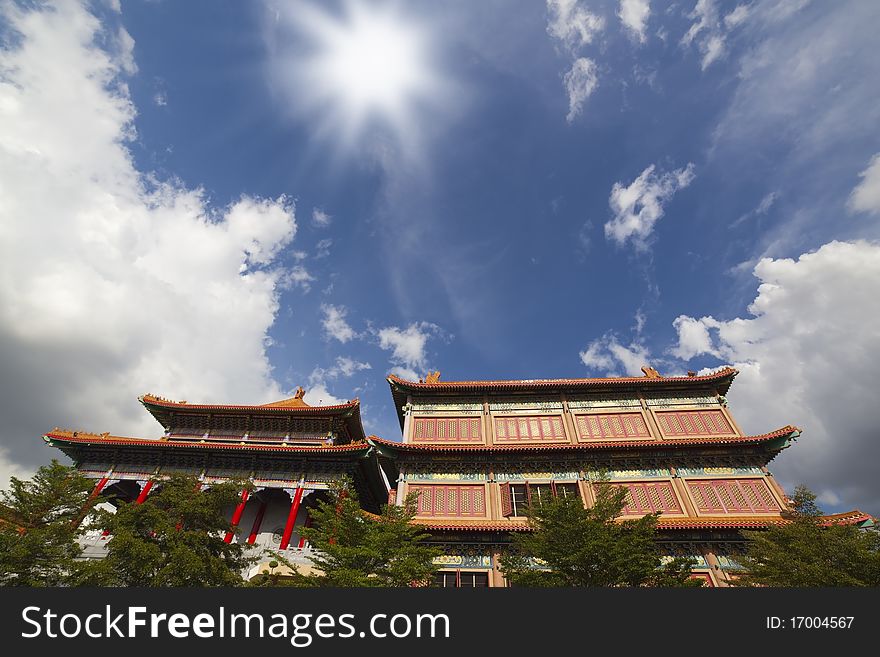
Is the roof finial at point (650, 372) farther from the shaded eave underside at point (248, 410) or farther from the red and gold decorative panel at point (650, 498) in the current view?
the shaded eave underside at point (248, 410)

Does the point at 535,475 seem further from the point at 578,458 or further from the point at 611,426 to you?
the point at 611,426

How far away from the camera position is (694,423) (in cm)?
2131

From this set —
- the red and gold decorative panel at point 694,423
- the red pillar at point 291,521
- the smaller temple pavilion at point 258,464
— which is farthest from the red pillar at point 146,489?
the red and gold decorative panel at point 694,423

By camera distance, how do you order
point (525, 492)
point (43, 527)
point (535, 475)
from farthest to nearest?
Answer: point (535, 475)
point (525, 492)
point (43, 527)

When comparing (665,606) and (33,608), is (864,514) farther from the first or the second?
(33,608)

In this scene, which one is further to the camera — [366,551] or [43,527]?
[43,527]

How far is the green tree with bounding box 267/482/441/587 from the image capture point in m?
10.8

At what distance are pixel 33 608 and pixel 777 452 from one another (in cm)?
2537

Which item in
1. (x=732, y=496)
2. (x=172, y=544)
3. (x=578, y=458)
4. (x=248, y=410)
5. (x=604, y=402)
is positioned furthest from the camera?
(x=248, y=410)

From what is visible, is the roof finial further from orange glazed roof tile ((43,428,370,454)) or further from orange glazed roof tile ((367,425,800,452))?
orange glazed roof tile ((43,428,370,454))

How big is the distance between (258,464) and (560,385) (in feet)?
56.0

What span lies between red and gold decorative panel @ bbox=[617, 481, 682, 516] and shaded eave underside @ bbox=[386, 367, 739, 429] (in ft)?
18.6

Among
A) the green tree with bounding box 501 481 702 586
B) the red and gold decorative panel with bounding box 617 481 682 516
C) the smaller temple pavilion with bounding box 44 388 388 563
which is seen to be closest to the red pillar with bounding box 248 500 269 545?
the smaller temple pavilion with bounding box 44 388 388 563

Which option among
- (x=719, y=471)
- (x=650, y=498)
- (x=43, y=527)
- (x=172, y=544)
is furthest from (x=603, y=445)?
(x=43, y=527)
